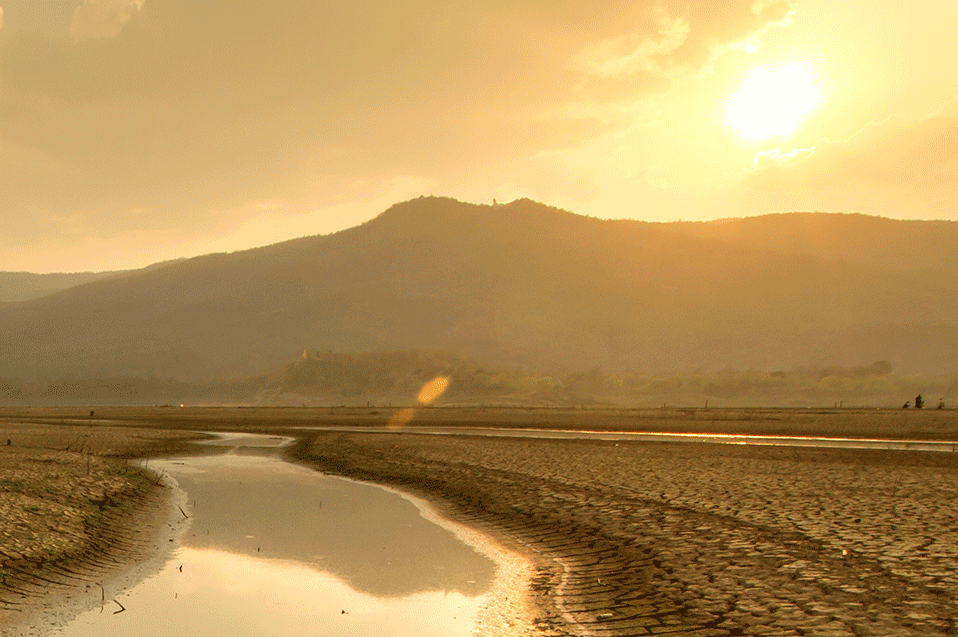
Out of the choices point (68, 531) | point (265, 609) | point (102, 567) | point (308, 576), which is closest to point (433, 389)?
point (68, 531)

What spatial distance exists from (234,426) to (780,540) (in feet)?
184

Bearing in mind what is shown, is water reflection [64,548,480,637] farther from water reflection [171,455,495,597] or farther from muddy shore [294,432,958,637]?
muddy shore [294,432,958,637]

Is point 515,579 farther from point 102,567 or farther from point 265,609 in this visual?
point 102,567

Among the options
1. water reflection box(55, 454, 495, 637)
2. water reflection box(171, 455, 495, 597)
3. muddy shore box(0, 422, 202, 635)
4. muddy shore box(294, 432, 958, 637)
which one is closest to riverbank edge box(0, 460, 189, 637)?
muddy shore box(0, 422, 202, 635)

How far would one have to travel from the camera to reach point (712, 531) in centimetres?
1374

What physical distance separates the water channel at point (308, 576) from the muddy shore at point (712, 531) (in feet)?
4.18

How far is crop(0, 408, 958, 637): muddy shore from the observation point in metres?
9.30

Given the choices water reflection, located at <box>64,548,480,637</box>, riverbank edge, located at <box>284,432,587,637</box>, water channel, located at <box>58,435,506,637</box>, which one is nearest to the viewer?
Answer: riverbank edge, located at <box>284,432,587,637</box>

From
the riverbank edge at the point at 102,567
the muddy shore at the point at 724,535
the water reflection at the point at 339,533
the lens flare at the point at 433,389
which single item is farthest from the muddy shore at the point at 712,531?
the lens flare at the point at 433,389

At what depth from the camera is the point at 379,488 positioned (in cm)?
2419

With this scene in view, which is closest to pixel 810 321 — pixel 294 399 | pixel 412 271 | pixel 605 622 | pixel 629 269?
pixel 629 269

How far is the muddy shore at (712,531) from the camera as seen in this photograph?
9.30m

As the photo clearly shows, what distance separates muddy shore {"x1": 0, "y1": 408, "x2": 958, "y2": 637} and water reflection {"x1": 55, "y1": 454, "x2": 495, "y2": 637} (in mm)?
1332

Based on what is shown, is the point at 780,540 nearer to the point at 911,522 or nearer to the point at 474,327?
the point at 911,522
